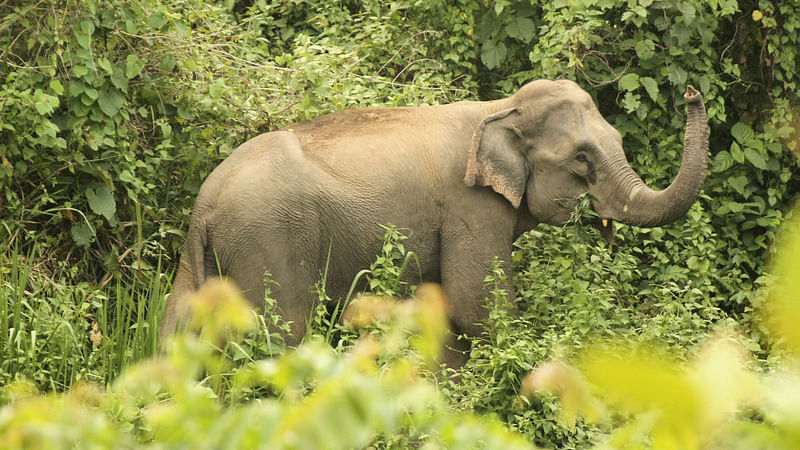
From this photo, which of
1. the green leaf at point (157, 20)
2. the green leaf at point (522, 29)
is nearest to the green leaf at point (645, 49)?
the green leaf at point (522, 29)

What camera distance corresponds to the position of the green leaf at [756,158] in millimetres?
6805

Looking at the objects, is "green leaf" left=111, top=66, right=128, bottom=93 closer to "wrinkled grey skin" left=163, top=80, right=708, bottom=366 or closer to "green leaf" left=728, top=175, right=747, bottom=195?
"wrinkled grey skin" left=163, top=80, right=708, bottom=366

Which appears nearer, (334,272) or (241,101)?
(334,272)

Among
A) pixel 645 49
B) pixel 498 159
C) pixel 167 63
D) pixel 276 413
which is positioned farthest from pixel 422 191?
pixel 276 413

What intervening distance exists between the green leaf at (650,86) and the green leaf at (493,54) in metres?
0.96

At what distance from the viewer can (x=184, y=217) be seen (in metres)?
5.95

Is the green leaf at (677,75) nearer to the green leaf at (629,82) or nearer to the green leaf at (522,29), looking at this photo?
the green leaf at (629,82)

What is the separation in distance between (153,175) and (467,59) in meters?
2.52

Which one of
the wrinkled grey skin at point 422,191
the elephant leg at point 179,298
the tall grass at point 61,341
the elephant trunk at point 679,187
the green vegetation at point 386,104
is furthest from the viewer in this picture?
the elephant trunk at point 679,187

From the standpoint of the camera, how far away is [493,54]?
7.22m

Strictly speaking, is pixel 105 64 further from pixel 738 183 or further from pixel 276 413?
pixel 276 413

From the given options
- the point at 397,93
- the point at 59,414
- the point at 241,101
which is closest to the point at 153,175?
the point at 241,101

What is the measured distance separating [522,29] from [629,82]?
826mm

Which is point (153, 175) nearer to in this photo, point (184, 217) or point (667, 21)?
point (184, 217)
